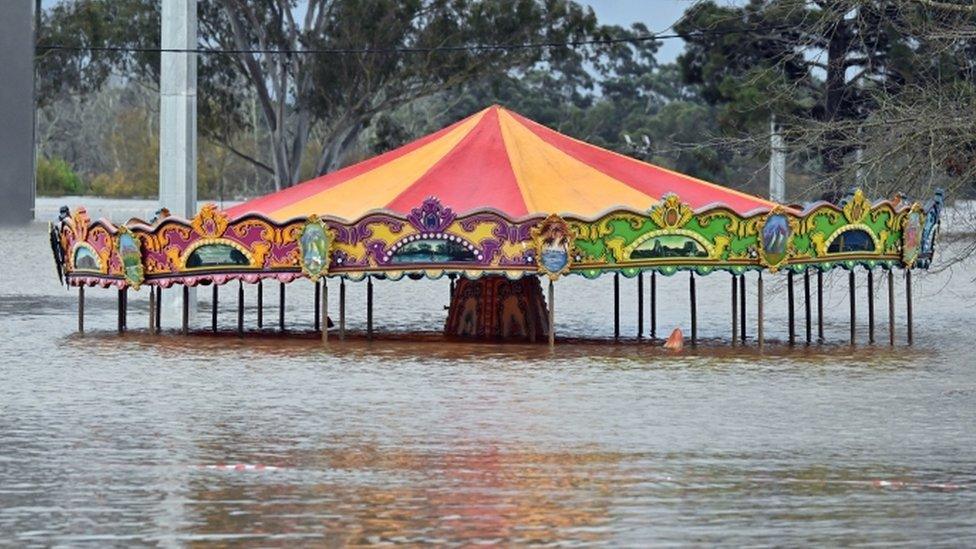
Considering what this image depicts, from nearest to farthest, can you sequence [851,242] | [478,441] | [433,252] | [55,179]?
[478,441] < [433,252] < [851,242] < [55,179]

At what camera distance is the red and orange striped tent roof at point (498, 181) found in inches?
968

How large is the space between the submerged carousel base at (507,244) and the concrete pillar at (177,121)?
377 cm

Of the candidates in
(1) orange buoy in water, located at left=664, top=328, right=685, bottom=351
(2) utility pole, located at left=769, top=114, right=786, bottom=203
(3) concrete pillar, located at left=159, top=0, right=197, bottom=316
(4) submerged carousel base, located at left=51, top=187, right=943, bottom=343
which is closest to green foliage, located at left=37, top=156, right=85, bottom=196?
(2) utility pole, located at left=769, top=114, right=786, bottom=203

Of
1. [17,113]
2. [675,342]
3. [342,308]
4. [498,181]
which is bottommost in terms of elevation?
[675,342]

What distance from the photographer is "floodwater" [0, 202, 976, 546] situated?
11.4 metres

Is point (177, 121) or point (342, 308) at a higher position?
point (177, 121)

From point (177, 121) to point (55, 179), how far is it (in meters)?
58.9

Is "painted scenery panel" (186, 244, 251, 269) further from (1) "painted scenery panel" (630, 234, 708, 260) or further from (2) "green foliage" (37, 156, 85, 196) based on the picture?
(2) "green foliage" (37, 156, 85, 196)

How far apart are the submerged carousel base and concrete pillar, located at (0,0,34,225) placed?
34020 mm

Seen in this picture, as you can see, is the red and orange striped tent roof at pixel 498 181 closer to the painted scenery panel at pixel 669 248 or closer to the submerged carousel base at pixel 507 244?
the submerged carousel base at pixel 507 244

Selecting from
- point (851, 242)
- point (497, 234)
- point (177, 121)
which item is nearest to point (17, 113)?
point (177, 121)

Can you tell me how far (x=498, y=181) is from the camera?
82.5 ft

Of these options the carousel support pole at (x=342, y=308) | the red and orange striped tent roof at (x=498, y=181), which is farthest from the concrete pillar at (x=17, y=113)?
the carousel support pole at (x=342, y=308)

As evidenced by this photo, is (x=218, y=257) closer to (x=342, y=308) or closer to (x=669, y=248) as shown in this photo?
(x=342, y=308)
